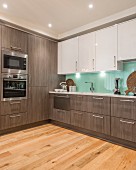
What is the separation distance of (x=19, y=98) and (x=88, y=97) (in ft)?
5.33

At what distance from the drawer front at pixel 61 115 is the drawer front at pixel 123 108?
121cm

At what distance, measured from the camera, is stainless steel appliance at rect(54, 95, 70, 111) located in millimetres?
3495

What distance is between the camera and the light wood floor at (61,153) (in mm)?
1896

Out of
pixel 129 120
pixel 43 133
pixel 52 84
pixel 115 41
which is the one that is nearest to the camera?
pixel 129 120

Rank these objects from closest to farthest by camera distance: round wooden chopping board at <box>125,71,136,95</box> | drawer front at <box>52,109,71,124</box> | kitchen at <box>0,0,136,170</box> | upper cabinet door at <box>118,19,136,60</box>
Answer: kitchen at <box>0,0,136,170</box>
upper cabinet door at <box>118,19,136,60</box>
round wooden chopping board at <box>125,71,136,95</box>
drawer front at <box>52,109,71,124</box>

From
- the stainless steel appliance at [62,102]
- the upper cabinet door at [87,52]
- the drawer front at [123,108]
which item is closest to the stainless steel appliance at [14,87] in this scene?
the stainless steel appliance at [62,102]

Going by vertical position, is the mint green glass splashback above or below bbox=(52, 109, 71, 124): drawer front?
above

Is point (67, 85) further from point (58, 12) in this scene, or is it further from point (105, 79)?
point (58, 12)

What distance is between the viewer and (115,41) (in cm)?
295

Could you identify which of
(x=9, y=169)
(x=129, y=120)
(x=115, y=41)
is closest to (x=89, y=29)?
(x=115, y=41)

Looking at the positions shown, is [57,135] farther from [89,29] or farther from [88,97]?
[89,29]

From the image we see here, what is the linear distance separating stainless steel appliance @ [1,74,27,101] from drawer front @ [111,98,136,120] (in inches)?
82.3

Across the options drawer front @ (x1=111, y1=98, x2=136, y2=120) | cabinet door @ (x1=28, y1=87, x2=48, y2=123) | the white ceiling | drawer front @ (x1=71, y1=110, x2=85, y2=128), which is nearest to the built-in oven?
cabinet door @ (x1=28, y1=87, x2=48, y2=123)

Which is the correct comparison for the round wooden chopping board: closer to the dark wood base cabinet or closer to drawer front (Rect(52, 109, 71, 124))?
the dark wood base cabinet
